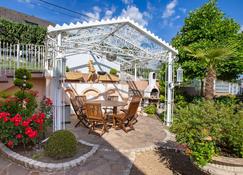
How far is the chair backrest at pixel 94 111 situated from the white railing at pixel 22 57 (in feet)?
11.1

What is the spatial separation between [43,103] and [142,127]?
3592 millimetres

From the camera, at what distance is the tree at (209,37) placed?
25.3 feet

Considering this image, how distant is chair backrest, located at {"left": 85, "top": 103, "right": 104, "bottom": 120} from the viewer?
17.9ft

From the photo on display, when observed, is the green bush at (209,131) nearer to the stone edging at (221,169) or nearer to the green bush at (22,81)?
the stone edging at (221,169)

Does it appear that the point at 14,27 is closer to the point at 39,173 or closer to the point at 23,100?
the point at 23,100

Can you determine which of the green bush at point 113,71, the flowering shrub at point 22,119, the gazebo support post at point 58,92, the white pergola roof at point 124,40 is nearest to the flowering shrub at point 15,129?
the flowering shrub at point 22,119

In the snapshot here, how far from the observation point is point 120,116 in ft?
20.5

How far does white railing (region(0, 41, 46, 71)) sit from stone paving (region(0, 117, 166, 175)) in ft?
9.99

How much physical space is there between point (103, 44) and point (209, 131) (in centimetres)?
702

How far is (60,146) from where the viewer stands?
148 inches

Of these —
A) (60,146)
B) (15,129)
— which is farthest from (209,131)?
(15,129)

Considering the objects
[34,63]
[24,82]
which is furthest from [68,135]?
[34,63]

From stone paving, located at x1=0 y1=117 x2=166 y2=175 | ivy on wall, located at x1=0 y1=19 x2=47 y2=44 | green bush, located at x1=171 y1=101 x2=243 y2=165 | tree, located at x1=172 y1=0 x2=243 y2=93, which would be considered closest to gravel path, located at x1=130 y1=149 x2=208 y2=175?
stone paving, located at x1=0 y1=117 x2=166 y2=175

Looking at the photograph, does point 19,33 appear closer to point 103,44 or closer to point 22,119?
point 103,44
